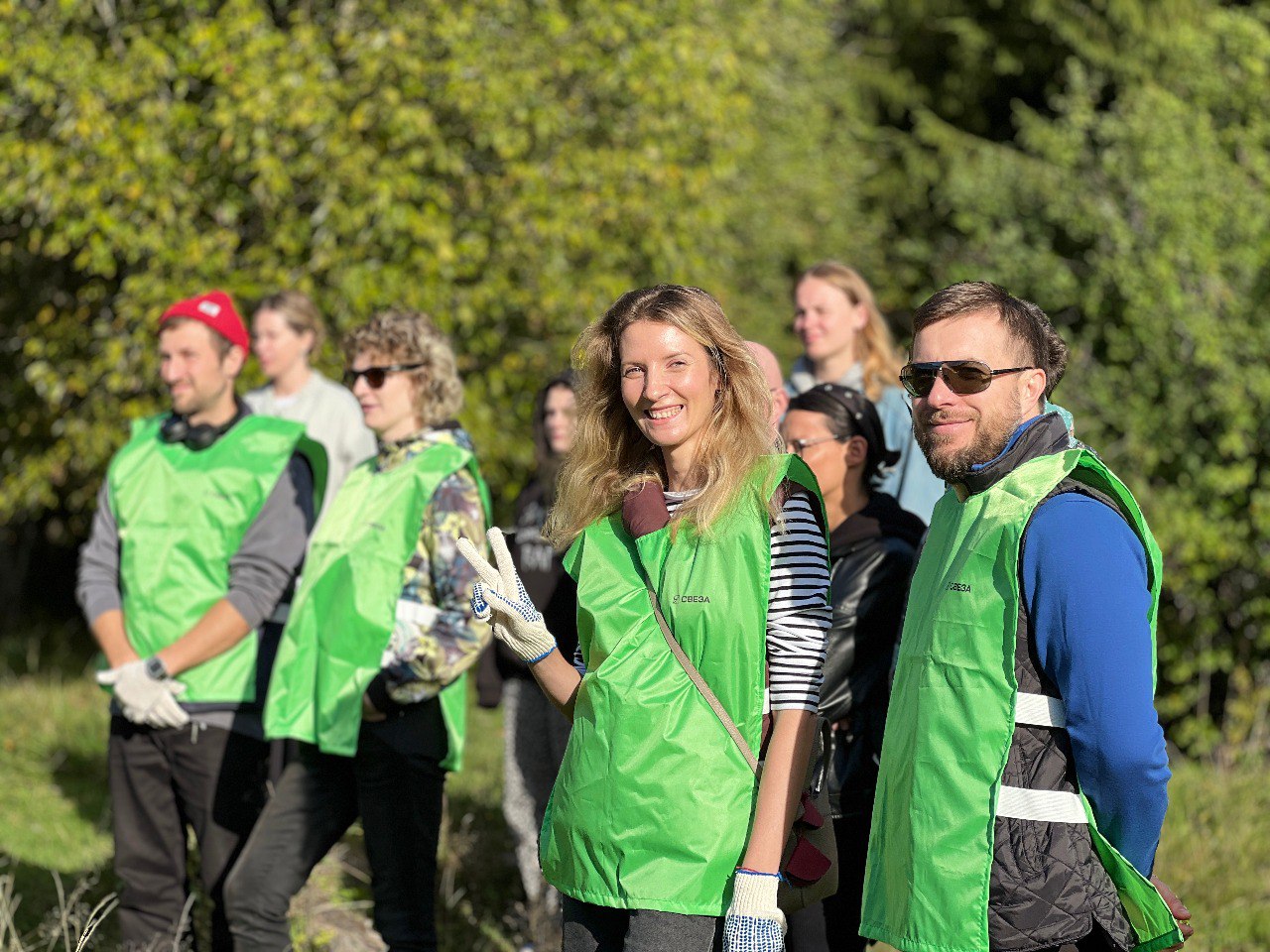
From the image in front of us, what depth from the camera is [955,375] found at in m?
2.84

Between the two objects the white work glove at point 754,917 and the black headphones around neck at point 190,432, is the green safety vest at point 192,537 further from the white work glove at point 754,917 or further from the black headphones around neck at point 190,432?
the white work glove at point 754,917

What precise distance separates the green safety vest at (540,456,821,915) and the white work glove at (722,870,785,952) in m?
0.06

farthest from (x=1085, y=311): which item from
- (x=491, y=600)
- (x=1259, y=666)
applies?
(x=491, y=600)

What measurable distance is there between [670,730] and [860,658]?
88cm

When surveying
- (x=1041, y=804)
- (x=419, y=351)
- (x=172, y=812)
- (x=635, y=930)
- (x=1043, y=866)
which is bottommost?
(x=172, y=812)

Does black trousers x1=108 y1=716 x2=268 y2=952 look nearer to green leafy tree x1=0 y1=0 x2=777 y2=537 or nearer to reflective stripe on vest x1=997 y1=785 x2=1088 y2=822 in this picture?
reflective stripe on vest x1=997 y1=785 x2=1088 y2=822

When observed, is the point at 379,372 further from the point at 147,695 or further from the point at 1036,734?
the point at 1036,734

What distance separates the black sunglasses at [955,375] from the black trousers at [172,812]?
2762mm

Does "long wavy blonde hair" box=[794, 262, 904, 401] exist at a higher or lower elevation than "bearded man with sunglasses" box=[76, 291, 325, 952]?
higher

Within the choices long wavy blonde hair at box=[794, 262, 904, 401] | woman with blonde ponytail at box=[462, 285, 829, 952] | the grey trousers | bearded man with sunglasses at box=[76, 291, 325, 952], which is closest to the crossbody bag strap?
woman with blonde ponytail at box=[462, 285, 829, 952]

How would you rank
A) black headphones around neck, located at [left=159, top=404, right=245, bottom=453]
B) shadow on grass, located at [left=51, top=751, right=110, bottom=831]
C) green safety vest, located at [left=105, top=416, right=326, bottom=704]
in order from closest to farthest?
green safety vest, located at [left=105, top=416, right=326, bottom=704]
black headphones around neck, located at [left=159, top=404, right=245, bottom=453]
shadow on grass, located at [left=51, top=751, right=110, bottom=831]

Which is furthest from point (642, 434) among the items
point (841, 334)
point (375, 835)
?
point (841, 334)

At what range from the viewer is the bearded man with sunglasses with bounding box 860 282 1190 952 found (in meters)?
2.54

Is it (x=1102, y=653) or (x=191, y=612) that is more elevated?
(x=1102, y=653)
